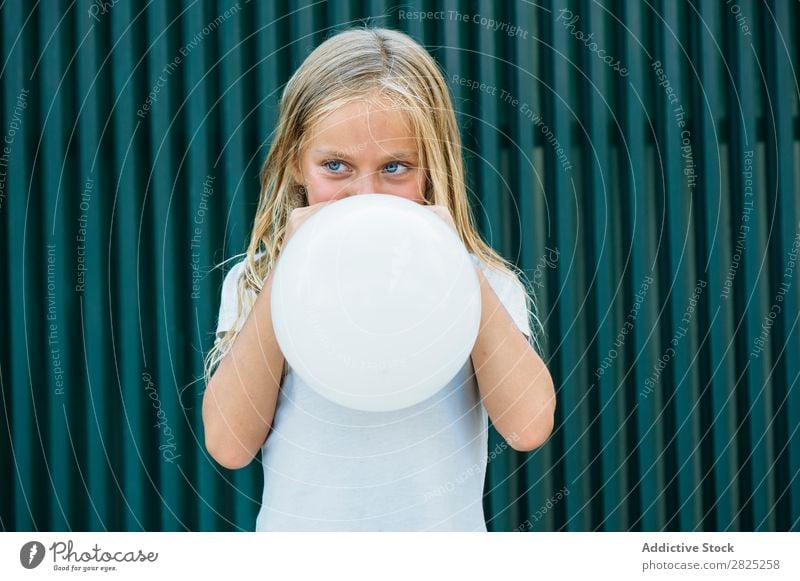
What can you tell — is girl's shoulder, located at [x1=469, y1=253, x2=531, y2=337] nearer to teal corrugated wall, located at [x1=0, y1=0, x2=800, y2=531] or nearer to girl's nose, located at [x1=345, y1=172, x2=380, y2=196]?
girl's nose, located at [x1=345, y1=172, x2=380, y2=196]

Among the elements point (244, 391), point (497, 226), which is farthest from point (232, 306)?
point (497, 226)

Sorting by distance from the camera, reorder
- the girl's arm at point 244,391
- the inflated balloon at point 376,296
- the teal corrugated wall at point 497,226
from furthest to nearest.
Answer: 1. the teal corrugated wall at point 497,226
2. the girl's arm at point 244,391
3. the inflated balloon at point 376,296

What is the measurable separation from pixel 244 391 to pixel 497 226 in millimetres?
766

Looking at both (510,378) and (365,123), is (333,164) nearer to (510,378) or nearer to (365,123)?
(365,123)

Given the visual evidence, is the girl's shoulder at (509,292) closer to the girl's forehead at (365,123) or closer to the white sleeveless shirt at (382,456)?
the white sleeveless shirt at (382,456)

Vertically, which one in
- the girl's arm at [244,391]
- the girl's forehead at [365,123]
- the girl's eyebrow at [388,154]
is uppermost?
Result: the girl's forehead at [365,123]

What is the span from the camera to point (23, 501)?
148 cm

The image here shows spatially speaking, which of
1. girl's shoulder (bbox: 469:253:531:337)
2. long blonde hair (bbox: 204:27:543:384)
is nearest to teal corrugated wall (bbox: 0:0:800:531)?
long blonde hair (bbox: 204:27:543:384)

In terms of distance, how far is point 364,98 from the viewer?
2.89 ft

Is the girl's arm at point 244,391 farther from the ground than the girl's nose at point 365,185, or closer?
closer

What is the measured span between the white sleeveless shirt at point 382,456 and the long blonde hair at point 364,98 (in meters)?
0.07

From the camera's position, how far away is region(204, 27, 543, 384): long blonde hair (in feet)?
2.94

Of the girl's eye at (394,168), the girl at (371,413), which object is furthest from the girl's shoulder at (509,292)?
the girl's eye at (394,168)

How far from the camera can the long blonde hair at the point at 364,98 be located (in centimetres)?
90
